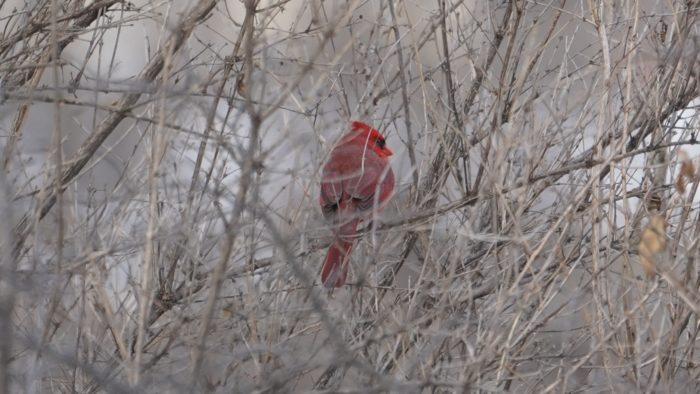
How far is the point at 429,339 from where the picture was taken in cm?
354

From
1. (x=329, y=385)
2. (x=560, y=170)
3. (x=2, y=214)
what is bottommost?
(x=329, y=385)

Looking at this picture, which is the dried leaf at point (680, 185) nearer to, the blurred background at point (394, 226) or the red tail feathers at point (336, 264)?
the blurred background at point (394, 226)

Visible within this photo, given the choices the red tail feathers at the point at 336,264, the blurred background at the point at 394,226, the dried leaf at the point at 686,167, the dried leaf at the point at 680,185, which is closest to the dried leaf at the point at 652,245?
the blurred background at the point at 394,226

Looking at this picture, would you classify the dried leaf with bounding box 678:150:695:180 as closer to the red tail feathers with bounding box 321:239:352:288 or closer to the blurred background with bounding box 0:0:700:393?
the blurred background with bounding box 0:0:700:393

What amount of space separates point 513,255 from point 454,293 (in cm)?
46

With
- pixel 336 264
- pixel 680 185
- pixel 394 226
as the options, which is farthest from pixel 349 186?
pixel 680 185

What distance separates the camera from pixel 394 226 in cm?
395

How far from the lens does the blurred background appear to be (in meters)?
3.29

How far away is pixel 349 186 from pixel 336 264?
0.53 meters

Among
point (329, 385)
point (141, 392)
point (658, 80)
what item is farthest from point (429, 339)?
point (658, 80)

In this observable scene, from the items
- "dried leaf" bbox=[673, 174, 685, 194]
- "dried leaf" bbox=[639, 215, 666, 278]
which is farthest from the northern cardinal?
"dried leaf" bbox=[639, 215, 666, 278]

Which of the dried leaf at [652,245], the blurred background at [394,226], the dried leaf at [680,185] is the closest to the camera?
the dried leaf at [652,245]

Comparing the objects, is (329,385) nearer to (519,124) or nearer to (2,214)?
(519,124)

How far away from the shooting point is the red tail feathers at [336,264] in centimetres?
402
